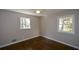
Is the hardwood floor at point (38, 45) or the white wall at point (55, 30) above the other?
the white wall at point (55, 30)

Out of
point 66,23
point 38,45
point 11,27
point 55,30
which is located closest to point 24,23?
point 11,27

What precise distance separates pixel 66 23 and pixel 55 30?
26 cm

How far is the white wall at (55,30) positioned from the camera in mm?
1768

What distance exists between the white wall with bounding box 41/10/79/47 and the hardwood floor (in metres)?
0.11

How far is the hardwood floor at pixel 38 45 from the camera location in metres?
1.83

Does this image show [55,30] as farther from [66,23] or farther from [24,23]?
[24,23]

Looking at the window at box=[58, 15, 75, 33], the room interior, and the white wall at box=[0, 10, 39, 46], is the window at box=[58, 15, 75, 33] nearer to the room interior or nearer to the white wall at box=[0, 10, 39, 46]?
the room interior

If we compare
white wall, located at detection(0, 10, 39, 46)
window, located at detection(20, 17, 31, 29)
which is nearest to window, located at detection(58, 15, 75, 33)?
white wall, located at detection(0, 10, 39, 46)

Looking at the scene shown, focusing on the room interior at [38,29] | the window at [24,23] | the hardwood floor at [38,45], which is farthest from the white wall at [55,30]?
the window at [24,23]

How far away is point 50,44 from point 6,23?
96 cm

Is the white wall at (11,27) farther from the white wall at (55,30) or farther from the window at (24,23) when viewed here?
the white wall at (55,30)

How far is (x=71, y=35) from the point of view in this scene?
1.78m
